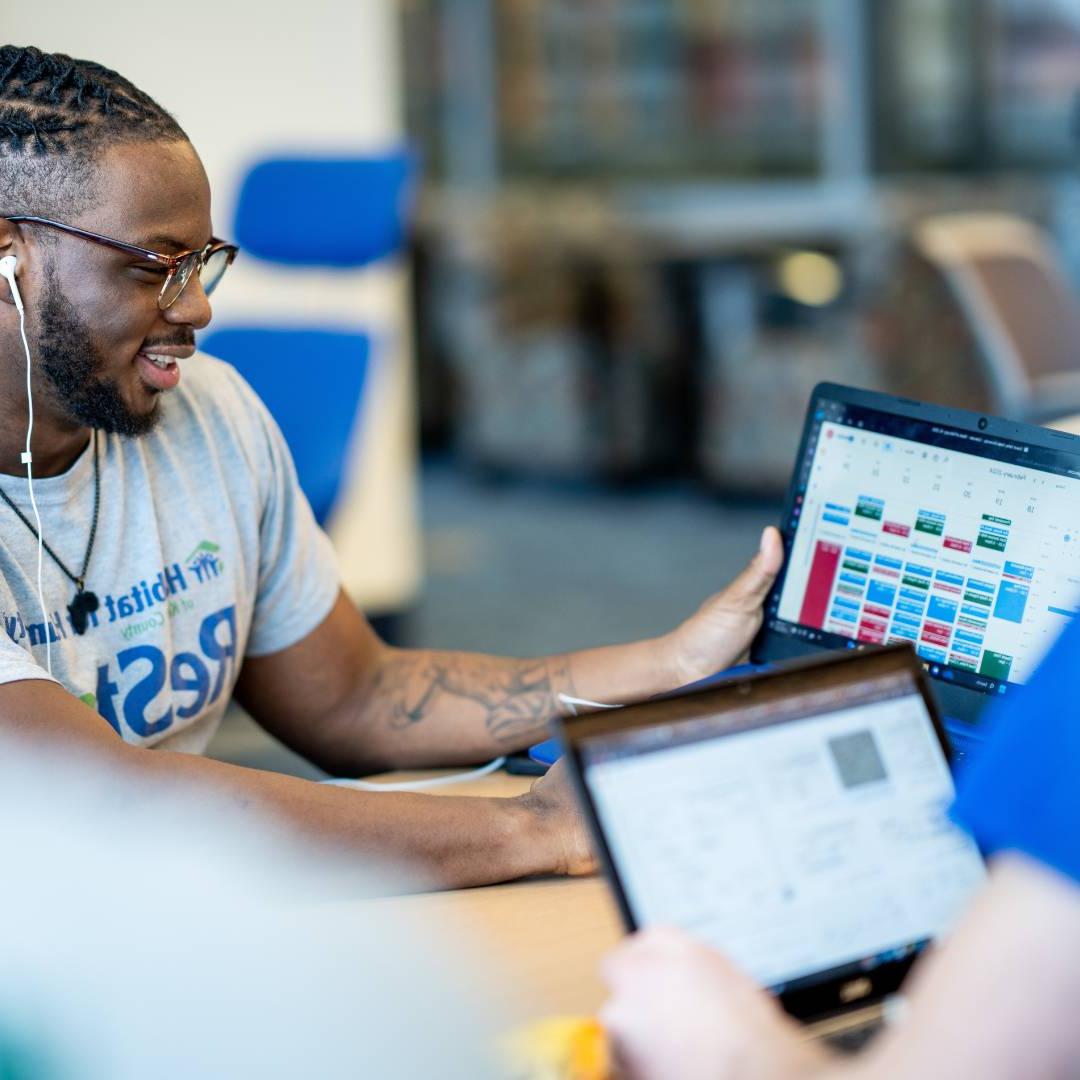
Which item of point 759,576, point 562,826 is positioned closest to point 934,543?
point 759,576

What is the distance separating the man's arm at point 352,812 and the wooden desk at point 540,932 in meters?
0.02

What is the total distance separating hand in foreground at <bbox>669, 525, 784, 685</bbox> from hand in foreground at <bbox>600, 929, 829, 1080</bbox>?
24.9 inches

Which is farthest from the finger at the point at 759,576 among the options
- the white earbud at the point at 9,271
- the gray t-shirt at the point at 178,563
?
the white earbud at the point at 9,271

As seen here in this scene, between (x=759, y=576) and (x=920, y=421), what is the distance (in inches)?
7.8

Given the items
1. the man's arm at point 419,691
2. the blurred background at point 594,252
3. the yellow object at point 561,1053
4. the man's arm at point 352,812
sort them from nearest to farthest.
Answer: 1. the yellow object at point 561,1053
2. the man's arm at point 352,812
3. the man's arm at point 419,691
4. the blurred background at point 594,252

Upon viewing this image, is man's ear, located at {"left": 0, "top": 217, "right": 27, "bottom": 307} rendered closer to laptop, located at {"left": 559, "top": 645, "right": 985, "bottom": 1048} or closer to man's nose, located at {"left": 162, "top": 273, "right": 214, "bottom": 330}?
man's nose, located at {"left": 162, "top": 273, "right": 214, "bottom": 330}

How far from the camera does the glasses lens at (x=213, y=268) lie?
1.41 meters

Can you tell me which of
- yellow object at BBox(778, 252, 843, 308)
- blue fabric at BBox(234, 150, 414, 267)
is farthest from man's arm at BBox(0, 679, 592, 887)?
yellow object at BBox(778, 252, 843, 308)

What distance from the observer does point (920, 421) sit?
1282 mm

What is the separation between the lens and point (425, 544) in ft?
17.5

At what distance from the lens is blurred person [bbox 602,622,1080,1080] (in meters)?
0.60

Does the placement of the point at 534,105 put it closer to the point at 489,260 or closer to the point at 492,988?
the point at 489,260

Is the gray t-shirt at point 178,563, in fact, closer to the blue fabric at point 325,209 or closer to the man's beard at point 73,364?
the man's beard at point 73,364

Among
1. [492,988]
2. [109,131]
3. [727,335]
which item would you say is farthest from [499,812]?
[727,335]
